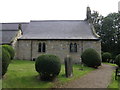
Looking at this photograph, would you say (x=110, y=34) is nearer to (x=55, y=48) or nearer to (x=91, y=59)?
(x=55, y=48)

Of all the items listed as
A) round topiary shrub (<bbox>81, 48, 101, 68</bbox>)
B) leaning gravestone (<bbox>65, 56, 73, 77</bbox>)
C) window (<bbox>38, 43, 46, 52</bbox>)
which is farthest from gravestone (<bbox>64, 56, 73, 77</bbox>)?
window (<bbox>38, 43, 46, 52</bbox>)

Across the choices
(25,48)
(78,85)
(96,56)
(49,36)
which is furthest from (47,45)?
(78,85)

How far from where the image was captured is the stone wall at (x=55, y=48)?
3189 centimetres

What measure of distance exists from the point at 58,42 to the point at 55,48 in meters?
1.26

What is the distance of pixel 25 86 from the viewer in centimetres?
1316

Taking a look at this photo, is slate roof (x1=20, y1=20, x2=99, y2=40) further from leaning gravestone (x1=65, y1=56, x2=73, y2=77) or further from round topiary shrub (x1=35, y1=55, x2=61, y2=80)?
round topiary shrub (x1=35, y1=55, x2=61, y2=80)

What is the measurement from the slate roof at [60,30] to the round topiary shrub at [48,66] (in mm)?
17662

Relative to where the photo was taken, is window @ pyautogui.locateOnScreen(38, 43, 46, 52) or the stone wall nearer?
the stone wall

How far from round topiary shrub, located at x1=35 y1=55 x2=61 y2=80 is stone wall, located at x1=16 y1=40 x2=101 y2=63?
17.1 m

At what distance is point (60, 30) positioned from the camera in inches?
1388

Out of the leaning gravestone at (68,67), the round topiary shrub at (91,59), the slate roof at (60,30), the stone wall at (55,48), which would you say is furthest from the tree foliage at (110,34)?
the leaning gravestone at (68,67)

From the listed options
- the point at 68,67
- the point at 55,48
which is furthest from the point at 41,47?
the point at 68,67

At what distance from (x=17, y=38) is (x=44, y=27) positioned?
679 centimetres

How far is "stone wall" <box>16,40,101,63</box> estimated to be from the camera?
31.9 meters
